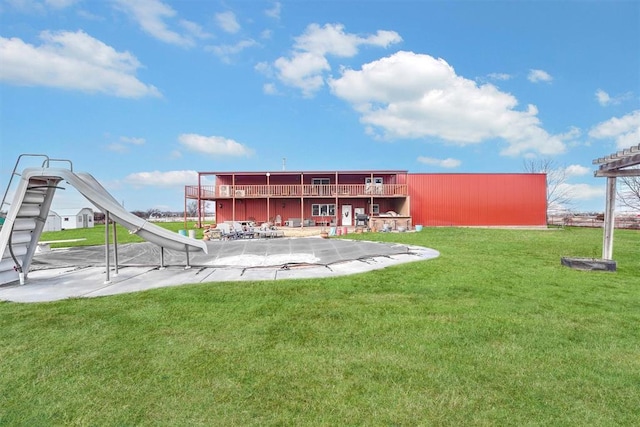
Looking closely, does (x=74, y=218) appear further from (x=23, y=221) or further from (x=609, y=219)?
(x=609, y=219)

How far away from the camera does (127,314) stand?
402 centimetres

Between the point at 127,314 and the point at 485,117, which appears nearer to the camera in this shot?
the point at 127,314

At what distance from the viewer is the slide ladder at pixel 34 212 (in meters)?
5.75

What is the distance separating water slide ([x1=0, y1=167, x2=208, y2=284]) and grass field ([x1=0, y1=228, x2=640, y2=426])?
6.69 feet

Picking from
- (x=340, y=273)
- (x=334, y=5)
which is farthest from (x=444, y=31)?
(x=340, y=273)

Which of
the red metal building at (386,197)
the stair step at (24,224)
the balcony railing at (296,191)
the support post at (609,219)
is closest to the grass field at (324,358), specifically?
the stair step at (24,224)

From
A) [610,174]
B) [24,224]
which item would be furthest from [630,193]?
[24,224]

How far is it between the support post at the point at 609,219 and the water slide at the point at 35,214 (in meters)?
10.2

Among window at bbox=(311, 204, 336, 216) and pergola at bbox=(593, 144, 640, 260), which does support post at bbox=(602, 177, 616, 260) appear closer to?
pergola at bbox=(593, 144, 640, 260)

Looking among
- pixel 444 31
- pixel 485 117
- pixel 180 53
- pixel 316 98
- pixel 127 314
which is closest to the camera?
pixel 127 314

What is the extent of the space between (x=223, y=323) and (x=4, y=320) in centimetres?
278

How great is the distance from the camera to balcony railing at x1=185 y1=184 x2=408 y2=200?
22375mm

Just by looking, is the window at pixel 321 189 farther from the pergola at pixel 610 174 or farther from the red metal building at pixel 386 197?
the pergola at pixel 610 174

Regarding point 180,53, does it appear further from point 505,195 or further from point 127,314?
point 505,195
